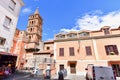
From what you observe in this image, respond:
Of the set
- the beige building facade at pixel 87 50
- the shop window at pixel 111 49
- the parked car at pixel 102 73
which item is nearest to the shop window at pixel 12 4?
the parked car at pixel 102 73

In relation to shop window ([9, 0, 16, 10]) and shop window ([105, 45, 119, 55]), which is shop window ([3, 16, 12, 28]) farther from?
shop window ([105, 45, 119, 55])

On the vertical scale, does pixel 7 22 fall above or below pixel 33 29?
below

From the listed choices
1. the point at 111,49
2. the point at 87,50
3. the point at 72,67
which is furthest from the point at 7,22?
the point at 111,49

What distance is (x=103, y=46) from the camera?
781 inches

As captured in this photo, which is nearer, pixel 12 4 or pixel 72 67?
pixel 12 4

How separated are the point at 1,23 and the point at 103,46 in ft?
58.2

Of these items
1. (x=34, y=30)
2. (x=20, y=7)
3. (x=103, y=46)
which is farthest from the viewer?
(x=34, y=30)

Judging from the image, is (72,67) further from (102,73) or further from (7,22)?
(7,22)

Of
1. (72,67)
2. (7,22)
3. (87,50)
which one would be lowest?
(72,67)

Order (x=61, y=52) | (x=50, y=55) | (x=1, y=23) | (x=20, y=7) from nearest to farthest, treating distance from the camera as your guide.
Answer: (x=1, y=23) → (x=20, y=7) → (x=61, y=52) → (x=50, y=55)

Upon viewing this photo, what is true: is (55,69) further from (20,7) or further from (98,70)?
(20,7)

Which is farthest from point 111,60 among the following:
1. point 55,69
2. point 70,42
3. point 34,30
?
point 34,30

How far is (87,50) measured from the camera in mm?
20594

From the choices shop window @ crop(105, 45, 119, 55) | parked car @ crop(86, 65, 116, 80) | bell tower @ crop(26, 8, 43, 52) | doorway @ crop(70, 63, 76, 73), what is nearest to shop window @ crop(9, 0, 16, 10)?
parked car @ crop(86, 65, 116, 80)
